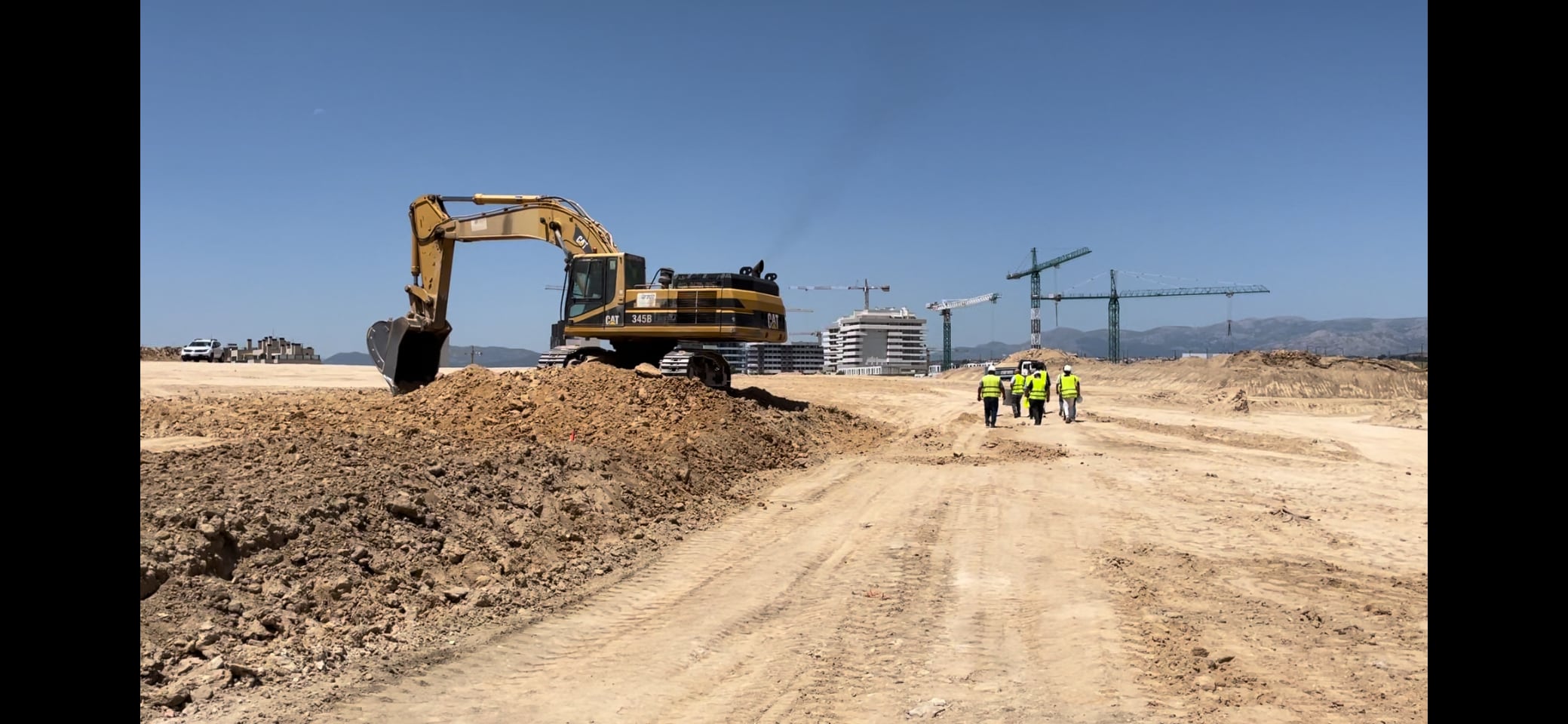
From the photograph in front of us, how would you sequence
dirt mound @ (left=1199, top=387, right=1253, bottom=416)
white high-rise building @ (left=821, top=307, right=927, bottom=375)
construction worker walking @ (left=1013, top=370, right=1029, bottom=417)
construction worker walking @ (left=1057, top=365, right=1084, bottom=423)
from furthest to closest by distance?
1. white high-rise building @ (left=821, top=307, right=927, bottom=375)
2. dirt mound @ (left=1199, top=387, right=1253, bottom=416)
3. construction worker walking @ (left=1013, top=370, right=1029, bottom=417)
4. construction worker walking @ (left=1057, top=365, right=1084, bottom=423)

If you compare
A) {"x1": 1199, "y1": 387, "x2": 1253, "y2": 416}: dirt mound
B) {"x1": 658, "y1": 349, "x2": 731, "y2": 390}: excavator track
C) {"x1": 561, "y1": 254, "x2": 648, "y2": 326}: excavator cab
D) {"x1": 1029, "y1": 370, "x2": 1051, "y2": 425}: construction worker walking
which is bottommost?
{"x1": 1199, "y1": 387, "x2": 1253, "y2": 416}: dirt mound

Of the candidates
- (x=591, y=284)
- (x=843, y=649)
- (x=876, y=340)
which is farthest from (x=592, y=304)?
(x=876, y=340)

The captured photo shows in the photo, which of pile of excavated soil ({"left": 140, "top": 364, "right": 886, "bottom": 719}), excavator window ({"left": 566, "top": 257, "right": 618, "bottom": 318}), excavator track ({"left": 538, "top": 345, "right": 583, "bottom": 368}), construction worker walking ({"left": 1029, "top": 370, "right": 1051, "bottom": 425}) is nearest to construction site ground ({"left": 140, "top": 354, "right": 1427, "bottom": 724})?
pile of excavated soil ({"left": 140, "top": 364, "right": 886, "bottom": 719})

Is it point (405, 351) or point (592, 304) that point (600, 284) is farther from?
point (405, 351)

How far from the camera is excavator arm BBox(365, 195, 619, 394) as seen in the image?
1878 cm

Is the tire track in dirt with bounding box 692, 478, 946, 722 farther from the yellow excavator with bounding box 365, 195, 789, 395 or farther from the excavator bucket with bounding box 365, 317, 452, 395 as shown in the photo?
the excavator bucket with bounding box 365, 317, 452, 395

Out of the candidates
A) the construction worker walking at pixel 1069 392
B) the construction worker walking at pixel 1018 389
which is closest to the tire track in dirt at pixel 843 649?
the construction worker walking at pixel 1069 392

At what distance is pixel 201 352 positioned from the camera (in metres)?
44.2

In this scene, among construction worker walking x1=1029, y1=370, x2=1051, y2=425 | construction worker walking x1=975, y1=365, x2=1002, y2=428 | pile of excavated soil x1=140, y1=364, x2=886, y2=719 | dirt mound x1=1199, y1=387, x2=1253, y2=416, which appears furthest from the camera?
dirt mound x1=1199, y1=387, x2=1253, y2=416

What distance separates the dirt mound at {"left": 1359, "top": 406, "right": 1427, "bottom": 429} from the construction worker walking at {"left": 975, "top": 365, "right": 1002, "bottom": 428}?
Answer: 12676 mm

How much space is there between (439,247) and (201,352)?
33053 millimetres

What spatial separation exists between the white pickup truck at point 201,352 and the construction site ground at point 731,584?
35.5 meters
